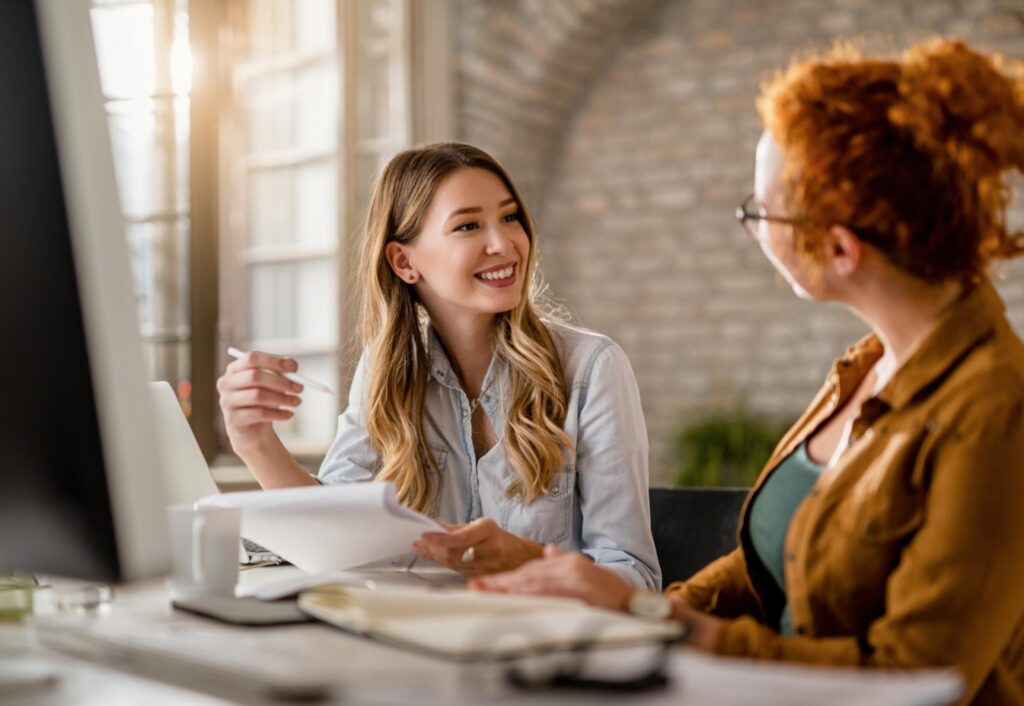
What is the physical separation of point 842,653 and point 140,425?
580 mm

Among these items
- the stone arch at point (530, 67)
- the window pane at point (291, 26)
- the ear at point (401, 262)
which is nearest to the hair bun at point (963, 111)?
the ear at point (401, 262)

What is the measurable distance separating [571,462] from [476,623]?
100 centimetres

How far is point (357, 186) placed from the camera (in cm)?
405

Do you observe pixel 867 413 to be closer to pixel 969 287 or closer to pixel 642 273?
pixel 969 287

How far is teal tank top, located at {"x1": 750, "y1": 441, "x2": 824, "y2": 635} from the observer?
1.20m

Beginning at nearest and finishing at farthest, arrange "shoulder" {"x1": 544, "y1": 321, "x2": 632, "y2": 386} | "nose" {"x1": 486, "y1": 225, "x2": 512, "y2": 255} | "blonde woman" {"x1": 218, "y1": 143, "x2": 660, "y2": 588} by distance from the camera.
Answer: "blonde woman" {"x1": 218, "y1": 143, "x2": 660, "y2": 588}
"shoulder" {"x1": 544, "y1": 321, "x2": 632, "y2": 386}
"nose" {"x1": 486, "y1": 225, "x2": 512, "y2": 255}

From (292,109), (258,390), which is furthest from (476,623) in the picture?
(292,109)

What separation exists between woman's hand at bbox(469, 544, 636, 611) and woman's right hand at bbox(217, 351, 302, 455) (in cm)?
67

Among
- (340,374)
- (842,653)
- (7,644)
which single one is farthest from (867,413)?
(340,374)

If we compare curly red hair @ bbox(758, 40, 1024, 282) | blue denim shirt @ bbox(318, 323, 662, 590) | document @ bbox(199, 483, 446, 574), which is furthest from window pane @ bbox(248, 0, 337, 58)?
curly red hair @ bbox(758, 40, 1024, 282)

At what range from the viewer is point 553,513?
1.79m

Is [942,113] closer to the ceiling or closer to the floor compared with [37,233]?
closer to the ceiling

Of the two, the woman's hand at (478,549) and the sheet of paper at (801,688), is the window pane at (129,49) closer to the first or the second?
the woman's hand at (478,549)

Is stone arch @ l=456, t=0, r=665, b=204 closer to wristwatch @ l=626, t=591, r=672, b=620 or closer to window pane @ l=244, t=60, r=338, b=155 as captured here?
window pane @ l=244, t=60, r=338, b=155
